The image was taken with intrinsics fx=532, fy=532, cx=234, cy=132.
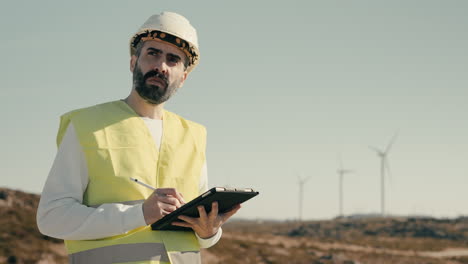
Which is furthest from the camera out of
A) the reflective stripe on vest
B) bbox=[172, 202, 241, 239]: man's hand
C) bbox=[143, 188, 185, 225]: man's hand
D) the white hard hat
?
the white hard hat

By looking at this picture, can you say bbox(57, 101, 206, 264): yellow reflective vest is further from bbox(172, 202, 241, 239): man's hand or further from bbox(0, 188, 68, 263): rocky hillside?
bbox(0, 188, 68, 263): rocky hillside

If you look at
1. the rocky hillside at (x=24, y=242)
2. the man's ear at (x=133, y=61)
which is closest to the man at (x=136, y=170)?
the man's ear at (x=133, y=61)

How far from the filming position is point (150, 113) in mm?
4047

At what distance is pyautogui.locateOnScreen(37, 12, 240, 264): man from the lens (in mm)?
3352

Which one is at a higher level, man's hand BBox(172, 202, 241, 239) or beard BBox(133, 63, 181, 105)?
beard BBox(133, 63, 181, 105)

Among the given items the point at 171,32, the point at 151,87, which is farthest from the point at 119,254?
the point at 171,32

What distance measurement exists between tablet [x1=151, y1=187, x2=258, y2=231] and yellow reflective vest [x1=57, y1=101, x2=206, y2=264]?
11 cm

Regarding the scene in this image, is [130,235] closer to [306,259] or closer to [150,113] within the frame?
[150,113]

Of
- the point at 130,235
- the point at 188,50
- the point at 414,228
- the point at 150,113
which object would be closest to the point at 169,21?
the point at 188,50

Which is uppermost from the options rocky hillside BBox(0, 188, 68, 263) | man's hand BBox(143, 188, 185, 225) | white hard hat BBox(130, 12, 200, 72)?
white hard hat BBox(130, 12, 200, 72)

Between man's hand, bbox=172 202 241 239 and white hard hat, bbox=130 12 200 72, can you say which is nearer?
man's hand, bbox=172 202 241 239

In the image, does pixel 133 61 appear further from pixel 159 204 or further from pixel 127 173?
pixel 159 204

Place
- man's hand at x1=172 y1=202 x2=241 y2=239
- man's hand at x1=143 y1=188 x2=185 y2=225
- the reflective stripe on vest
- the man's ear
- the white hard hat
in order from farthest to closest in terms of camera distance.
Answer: the man's ear → the white hard hat → man's hand at x1=172 y1=202 x2=241 y2=239 → the reflective stripe on vest → man's hand at x1=143 y1=188 x2=185 y2=225

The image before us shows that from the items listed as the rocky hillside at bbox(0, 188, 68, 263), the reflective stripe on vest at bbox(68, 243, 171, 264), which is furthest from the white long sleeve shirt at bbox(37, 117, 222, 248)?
the rocky hillside at bbox(0, 188, 68, 263)
